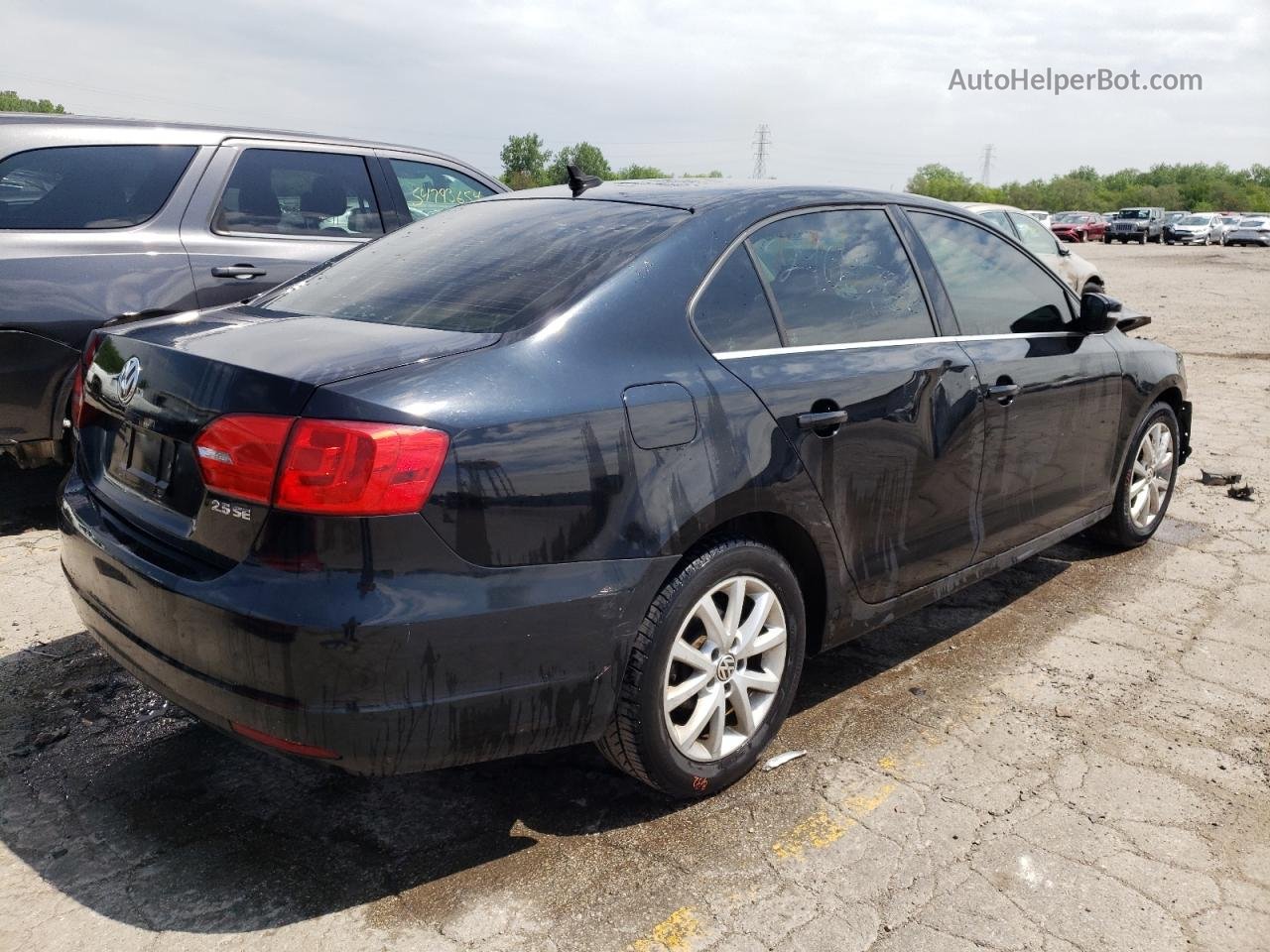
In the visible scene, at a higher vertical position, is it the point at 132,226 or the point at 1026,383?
the point at 132,226

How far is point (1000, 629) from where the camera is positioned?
4.16 metres

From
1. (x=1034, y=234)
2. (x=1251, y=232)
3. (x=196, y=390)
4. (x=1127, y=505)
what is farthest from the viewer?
(x=1251, y=232)

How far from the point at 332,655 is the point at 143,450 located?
0.84 m

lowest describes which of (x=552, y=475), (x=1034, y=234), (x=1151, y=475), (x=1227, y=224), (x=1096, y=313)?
(x=1151, y=475)

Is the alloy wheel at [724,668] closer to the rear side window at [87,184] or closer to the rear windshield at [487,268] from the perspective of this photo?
the rear windshield at [487,268]

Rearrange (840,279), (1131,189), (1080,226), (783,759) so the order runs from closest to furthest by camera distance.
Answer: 1. (783,759)
2. (840,279)
3. (1080,226)
4. (1131,189)

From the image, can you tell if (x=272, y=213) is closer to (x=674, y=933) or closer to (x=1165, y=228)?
(x=674, y=933)

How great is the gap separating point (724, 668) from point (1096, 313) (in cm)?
243

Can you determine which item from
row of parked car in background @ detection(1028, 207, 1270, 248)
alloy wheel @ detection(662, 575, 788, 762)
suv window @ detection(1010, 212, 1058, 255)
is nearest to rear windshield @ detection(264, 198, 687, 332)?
alloy wheel @ detection(662, 575, 788, 762)

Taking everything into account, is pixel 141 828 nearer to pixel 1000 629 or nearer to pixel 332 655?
pixel 332 655

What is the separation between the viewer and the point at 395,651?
86.5 inches

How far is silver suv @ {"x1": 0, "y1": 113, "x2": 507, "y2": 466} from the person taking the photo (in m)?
4.69

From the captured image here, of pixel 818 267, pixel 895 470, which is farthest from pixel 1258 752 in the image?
pixel 818 267

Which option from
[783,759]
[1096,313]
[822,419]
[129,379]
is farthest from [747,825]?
[1096,313]
